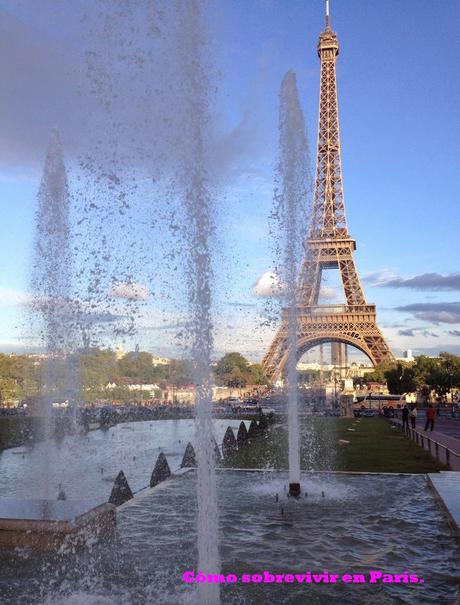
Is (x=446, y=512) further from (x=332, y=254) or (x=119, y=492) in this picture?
(x=332, y=254)

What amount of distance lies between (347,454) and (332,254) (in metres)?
57.3

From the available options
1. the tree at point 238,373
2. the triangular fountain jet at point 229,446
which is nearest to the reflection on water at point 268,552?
the triangular fountain jet at point 229,446

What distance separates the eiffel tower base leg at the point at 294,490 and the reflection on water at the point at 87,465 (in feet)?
13.8

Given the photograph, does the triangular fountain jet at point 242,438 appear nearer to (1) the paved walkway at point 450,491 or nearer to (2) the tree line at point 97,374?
(2) the tree line at point 97,374

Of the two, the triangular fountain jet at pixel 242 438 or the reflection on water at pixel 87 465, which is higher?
the triangular fountain jet at pixel 242 438

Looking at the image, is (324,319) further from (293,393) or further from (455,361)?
(293,393)

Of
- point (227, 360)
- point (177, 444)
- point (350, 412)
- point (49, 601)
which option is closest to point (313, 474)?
point (49, 601)

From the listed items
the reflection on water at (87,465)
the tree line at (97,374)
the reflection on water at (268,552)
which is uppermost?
the tree line at (97,374)

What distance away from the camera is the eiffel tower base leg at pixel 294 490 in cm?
1255

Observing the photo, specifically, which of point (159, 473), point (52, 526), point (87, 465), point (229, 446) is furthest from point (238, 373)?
point (52, 526)

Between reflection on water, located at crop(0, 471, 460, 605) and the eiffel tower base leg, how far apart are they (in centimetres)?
28

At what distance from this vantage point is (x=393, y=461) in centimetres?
1805

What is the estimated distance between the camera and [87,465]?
2045 centimetres

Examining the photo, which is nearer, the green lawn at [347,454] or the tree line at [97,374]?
the tree line at [97,374]
